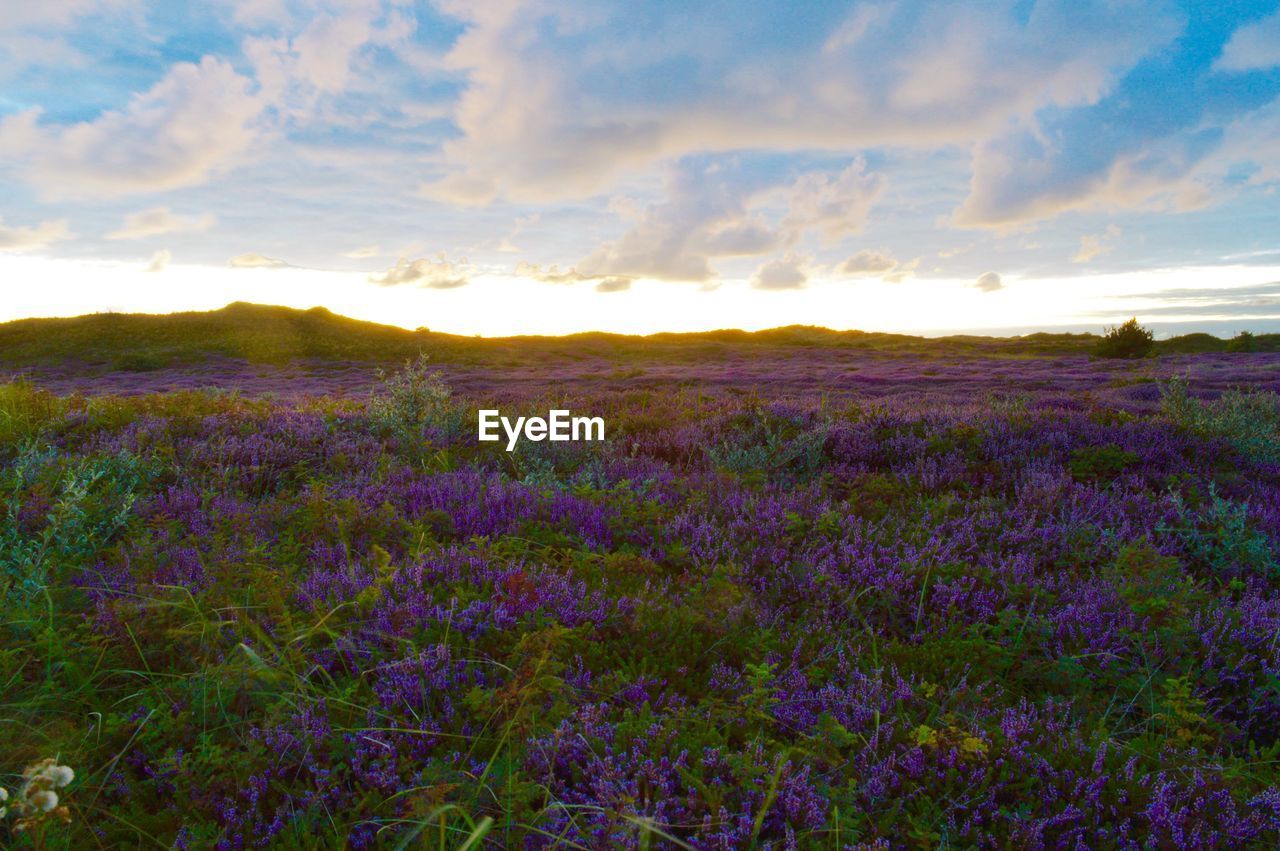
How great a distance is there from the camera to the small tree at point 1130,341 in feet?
116

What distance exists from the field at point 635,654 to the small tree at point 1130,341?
3474 centimetres

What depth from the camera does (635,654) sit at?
10.4 ft

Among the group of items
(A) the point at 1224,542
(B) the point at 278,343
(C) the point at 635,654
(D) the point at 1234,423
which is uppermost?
(B) the point at 278,343

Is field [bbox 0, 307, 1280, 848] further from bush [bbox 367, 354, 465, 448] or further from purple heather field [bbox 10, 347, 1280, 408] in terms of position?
purple heather field [bbox 10, 347, 1280, 408]

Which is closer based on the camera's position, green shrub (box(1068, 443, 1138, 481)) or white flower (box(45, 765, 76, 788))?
white flower (box(45, 765, 76, 788))

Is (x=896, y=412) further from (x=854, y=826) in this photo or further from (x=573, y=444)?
(x=854, y=826)

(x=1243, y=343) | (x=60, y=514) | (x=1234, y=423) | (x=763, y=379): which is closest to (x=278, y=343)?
(x=763, y=379)

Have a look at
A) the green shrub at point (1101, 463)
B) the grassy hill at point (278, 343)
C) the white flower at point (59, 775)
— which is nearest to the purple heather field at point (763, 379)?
the grassy hill at point (278, 343)

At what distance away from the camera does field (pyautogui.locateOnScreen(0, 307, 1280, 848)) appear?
219cm

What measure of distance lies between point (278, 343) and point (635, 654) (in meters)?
46.3

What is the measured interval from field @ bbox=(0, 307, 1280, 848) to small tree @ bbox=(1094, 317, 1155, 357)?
34736 millimetres

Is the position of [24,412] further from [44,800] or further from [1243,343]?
[1243,343]

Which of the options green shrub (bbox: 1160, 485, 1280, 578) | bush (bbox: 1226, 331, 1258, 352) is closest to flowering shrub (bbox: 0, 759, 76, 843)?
green shrub (bbox: 1160, 485, 1280, 578)

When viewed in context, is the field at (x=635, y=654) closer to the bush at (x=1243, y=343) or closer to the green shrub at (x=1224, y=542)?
the green shrub at (x=1224, y=542)
